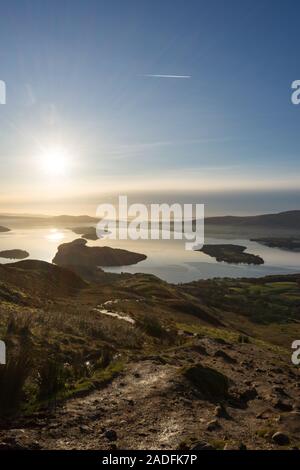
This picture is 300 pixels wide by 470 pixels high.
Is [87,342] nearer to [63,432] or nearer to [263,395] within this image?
[263,395]

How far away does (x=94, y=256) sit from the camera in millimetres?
169125

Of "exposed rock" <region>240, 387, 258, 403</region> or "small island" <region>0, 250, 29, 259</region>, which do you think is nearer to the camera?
"exposed rock" <region>240, 387, 258, 403</region>

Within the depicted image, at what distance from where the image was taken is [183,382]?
39.0 feet

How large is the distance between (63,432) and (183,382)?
477 cm

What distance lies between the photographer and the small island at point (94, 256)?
160m

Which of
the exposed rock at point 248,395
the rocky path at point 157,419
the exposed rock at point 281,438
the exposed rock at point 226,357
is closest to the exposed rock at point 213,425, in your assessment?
the rocky path at point 157,419

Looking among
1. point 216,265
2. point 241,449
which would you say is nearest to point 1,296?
point 241,449

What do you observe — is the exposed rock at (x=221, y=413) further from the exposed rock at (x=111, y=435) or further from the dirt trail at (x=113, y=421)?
the exposed rock at (x=111, y=435)

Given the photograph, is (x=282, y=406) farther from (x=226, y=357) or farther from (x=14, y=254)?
(x=14, y=254)

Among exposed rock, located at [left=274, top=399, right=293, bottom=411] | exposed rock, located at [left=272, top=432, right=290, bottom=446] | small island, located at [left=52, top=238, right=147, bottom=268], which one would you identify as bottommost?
small island, located at [left=52, top=238, right=147, bottom=268]

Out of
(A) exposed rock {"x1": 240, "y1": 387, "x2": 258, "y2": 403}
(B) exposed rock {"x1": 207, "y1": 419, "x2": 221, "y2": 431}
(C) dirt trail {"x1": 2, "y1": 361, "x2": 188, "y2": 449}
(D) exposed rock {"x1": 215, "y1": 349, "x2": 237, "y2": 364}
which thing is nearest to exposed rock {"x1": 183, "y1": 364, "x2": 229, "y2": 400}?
(A) exposed rock {"x1": 240, "y1": 387, "x2": 258, "y2": 403}

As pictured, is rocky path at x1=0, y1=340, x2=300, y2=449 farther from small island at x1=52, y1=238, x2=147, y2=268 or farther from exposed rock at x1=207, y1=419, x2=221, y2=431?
small island at x1=52, y1=238, x2=147, y2=268

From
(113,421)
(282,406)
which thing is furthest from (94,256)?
(113,421)

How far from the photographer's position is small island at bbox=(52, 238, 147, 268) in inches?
6294
